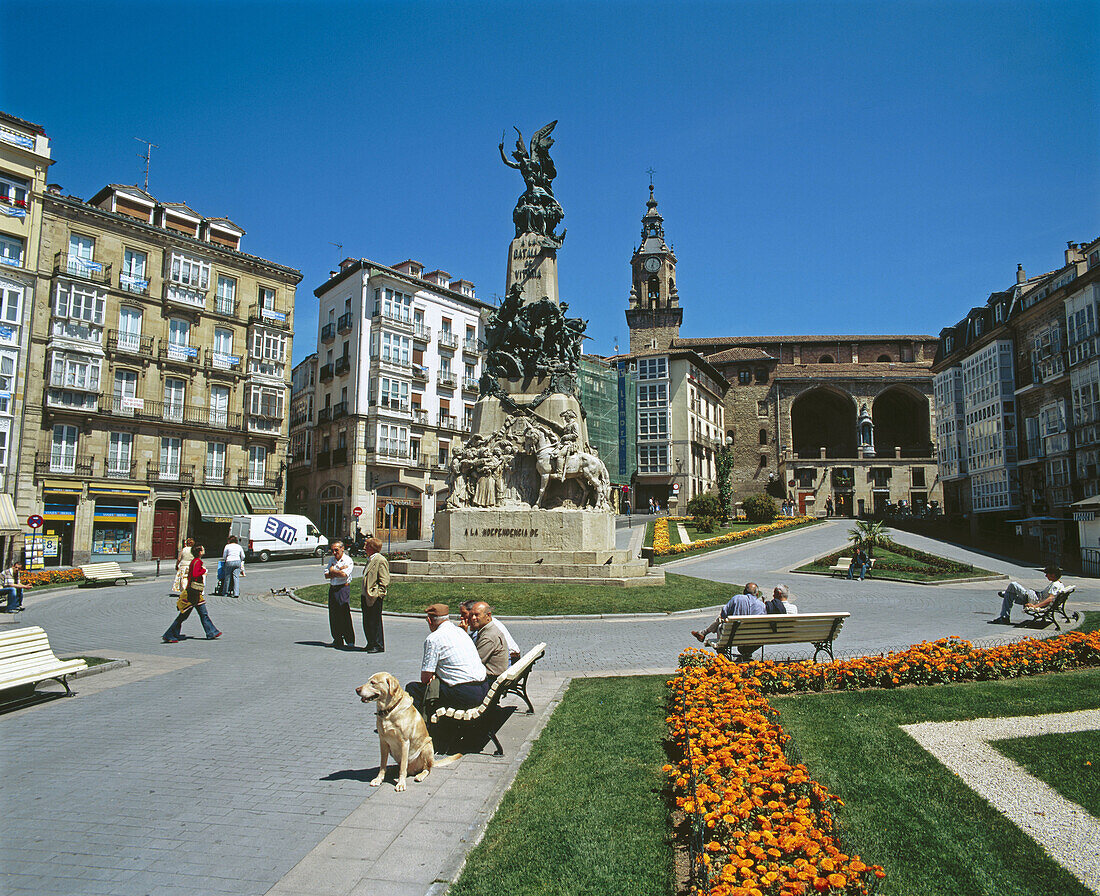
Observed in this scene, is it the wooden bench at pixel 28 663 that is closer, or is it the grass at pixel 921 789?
the grass at pixel 921 789

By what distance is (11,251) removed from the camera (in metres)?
33.8

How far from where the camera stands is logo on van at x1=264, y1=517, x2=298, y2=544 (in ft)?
112

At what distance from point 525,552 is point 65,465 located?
90.7 feet

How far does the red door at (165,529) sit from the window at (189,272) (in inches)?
489

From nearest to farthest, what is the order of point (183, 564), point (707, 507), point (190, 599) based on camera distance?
point (190, 599) → point (183, 564) → point (707, 507)

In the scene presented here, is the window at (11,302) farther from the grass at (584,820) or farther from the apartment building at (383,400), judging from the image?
the grass at (584,820)

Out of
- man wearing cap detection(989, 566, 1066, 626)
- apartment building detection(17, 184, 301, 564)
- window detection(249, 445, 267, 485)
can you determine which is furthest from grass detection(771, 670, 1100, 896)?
window detection(249, 445, 267, 485)

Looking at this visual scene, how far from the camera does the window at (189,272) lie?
3988cm

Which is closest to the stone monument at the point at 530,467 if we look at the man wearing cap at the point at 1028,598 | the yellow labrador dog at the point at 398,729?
the man wearing cap at the point at 1028,598

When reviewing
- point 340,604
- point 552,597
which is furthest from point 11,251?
point 340,604

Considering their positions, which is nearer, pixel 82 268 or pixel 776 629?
pixel 776 629

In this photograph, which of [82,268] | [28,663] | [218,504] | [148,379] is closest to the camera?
[28,663]

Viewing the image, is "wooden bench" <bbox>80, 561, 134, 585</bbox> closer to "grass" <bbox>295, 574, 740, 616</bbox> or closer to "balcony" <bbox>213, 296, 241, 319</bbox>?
"grass" <bbox>295, 574, 740, 616</bbox>

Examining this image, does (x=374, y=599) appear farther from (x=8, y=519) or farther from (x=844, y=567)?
(x=8, y=519)
